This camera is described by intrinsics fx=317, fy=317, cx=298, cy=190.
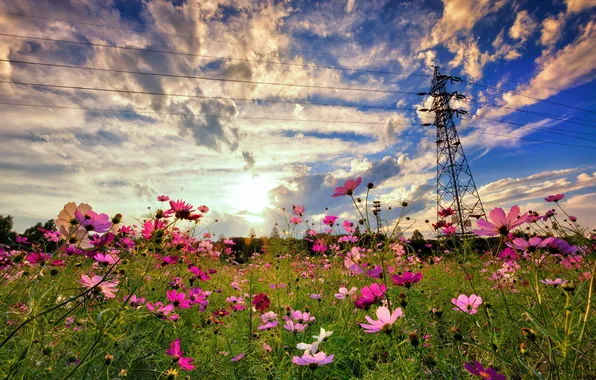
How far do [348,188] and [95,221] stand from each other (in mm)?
910

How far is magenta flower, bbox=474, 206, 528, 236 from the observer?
85cm

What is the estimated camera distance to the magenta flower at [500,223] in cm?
85

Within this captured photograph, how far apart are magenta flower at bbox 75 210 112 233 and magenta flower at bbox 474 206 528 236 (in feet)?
3.70

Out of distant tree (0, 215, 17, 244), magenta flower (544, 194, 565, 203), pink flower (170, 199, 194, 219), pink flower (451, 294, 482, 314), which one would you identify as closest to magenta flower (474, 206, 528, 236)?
pink flower (451, 294, 482, 314)

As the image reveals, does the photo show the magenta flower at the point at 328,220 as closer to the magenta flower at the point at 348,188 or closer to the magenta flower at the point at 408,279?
the magenta flower at the point at 348,188

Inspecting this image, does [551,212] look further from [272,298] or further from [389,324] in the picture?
[272,298]

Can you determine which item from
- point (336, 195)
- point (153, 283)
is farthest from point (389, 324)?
point (153, 283)

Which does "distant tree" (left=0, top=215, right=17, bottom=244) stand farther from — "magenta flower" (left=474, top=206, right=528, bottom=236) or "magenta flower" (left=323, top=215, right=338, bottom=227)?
"magenta flower" (left=474, top=206, right=528, bottom=236)

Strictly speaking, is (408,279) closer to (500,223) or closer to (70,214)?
(500,223)

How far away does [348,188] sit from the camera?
4.22 ft

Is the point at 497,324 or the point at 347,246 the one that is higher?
the point at 347,246

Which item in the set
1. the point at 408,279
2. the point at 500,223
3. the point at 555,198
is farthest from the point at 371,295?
the point at 555,198

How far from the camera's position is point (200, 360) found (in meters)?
1.52

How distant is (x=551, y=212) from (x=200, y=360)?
2.49 meters
